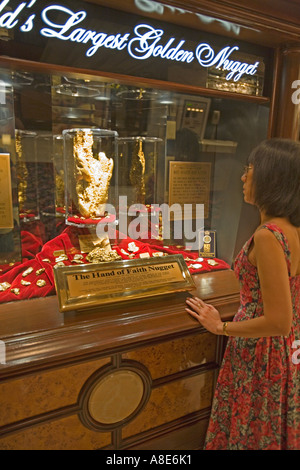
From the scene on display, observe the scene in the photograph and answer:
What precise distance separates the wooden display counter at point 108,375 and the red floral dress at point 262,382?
0.57ft

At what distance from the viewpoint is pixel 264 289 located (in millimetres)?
780

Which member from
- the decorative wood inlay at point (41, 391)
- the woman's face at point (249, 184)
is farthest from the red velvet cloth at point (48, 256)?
the woman's face at point (249, 184)

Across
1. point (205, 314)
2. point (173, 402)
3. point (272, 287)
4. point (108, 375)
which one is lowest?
point (173, 402)

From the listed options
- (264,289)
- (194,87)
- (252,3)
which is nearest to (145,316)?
(264,289)

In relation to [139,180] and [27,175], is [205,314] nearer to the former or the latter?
[139,180]

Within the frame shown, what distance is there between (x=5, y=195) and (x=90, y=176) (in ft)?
1.15

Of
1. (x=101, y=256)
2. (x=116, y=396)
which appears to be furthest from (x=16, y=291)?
(x=116, y=396)

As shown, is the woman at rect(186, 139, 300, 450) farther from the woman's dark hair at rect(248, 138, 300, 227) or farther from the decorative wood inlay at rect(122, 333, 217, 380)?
the decorative wood inlay at rect(122, 333, 217, 380)

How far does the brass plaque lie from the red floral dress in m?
0.28

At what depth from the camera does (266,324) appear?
79 cm

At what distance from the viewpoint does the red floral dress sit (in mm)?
881

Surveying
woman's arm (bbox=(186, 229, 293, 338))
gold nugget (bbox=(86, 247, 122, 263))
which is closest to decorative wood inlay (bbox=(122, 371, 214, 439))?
woman's arm (bbox=(186, 229, 293, 338))

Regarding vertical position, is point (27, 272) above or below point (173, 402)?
above

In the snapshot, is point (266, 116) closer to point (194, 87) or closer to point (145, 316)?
point (194, 87)
